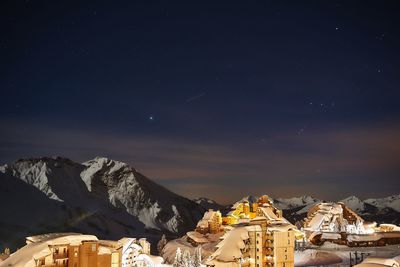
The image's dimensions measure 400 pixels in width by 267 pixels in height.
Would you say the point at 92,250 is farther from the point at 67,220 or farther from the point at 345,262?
the point at 67,220

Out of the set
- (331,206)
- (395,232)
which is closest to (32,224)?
(331,206)

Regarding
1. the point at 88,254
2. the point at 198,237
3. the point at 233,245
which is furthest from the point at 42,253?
the point at 198,237

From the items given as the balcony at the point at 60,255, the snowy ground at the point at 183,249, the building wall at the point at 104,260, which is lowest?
the snowy ground at the point at 183,249

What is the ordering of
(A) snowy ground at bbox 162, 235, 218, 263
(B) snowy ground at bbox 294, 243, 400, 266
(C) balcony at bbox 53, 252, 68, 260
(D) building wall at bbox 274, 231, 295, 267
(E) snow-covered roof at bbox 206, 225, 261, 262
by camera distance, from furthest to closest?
(A) snowy ground at bbox 162, 235, 218, 263 < (B) snowy ground at bbox 294, 243, 400, 266 < (D) building wall at bbox 274, 231, 295, 267 < (E) snow-covered roof at bbox 206, 225, 261, 262 < (C) balcony at bbox 53, 252, 68, 260

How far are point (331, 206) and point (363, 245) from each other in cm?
1335

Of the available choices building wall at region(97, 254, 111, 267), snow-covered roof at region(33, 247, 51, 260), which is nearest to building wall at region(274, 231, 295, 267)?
building wall at region(97, 254, 111, 267)

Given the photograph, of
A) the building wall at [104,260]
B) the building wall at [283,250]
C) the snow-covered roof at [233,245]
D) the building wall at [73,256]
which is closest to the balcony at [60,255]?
the building wall at [73,256]

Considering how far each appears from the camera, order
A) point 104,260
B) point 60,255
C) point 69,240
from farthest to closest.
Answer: point 104,260
point 69,240
point 60,255

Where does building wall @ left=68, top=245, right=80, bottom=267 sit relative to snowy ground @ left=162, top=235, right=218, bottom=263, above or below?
above

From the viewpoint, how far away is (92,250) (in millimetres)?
42438

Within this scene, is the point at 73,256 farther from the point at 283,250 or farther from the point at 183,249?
the point at 183,249

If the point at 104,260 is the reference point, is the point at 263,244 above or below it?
above

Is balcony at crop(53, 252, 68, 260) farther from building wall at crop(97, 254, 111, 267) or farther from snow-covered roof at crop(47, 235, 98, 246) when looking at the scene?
building wall at crop(97, 254, 111, 267)

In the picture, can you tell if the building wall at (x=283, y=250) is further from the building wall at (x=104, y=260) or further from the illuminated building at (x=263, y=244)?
the building wall at (x=104, y=260)
